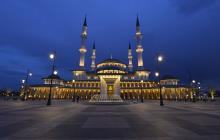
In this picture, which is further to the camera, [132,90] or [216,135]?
[132,90]

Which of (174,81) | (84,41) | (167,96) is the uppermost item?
(84,41)

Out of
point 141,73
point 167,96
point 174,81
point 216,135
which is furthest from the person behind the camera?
point 174,81

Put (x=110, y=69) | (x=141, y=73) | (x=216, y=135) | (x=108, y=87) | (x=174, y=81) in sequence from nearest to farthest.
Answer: (x=216, y=135) → (x=108, y=87) → (x=110, y=69) → (x=141, y=73) → (x=174, y=81)

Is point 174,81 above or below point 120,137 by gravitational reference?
above

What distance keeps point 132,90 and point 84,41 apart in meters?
40.9

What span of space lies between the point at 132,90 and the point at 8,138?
106492 mm

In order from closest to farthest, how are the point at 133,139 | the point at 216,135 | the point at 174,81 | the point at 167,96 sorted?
the point at 133,139 → the point at 216,135 → the point at 167,96 → the point at 174,81

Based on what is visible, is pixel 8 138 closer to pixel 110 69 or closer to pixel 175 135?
pixel 175 135

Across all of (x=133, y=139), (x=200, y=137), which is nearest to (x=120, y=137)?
(x=133, y=139)

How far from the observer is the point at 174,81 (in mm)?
124875

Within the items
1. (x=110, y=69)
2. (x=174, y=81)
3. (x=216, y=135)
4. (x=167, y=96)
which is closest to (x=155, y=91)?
(x=167, y=96)

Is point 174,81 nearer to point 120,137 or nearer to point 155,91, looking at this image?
point 155,91

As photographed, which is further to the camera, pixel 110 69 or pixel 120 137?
pixel 110 69

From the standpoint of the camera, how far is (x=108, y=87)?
8975cm
